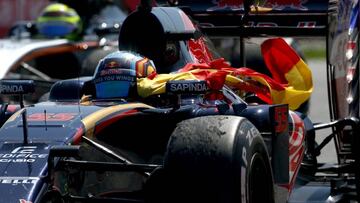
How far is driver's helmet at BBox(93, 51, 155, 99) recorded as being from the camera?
6926 millimetres

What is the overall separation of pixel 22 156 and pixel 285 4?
355cm

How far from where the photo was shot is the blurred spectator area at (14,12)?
2145 centimetres

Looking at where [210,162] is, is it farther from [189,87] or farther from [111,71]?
[111,71]

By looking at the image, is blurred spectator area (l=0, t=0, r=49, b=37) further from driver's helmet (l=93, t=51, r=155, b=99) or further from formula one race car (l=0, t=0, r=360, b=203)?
driver's helmet (l=93, t=51, r=155, b=99)

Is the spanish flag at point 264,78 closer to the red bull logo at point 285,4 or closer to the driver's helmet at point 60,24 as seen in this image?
the red bull logo at point 285,4

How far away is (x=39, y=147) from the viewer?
6.02 meters

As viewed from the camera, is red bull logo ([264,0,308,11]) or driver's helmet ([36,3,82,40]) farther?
driver's helmet ([36,3,82,40])

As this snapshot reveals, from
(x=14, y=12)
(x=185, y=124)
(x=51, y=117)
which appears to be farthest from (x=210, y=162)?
(x=14, y=12)

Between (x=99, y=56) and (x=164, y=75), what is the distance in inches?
192

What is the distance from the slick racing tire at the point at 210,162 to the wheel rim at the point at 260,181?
13 centimetres

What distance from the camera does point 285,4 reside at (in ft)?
29.1

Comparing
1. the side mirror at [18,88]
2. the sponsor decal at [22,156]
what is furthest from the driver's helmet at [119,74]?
the sponsor decal at [22,156]

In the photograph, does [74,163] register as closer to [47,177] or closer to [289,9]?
[47,177]

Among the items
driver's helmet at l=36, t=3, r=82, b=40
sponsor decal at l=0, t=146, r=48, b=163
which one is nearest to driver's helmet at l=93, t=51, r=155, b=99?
sponsor decal at l=0, t=146, r=48, b=163
